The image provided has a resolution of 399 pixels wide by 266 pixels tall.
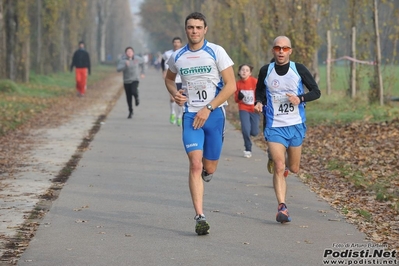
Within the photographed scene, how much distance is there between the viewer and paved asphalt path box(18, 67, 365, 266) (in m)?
7.30

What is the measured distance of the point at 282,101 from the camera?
916 cm

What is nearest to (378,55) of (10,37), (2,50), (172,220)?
(172,220)

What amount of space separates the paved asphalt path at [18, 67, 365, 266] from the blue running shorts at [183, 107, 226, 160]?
75 centimetres

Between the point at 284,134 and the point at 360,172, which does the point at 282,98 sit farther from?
the point at 360,172

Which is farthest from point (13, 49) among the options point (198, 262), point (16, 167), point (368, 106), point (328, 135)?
point (198, 262)

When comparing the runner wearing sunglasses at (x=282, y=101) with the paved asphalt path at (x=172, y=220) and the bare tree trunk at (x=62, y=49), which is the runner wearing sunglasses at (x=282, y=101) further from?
the bare tree trunk at (x=62, y=49)

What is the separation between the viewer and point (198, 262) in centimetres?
701

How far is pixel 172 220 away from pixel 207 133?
3.37 ft

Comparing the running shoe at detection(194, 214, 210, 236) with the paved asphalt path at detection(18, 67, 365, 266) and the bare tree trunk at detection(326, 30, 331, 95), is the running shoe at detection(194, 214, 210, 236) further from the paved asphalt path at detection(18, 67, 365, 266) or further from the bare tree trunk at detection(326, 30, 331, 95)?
the bare tree trunk at detection(326, 30, 331, 95)

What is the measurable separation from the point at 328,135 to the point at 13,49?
18977 millimetres

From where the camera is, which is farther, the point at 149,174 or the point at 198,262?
the point at 149,174

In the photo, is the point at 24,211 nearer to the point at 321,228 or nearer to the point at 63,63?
the point at 321,228

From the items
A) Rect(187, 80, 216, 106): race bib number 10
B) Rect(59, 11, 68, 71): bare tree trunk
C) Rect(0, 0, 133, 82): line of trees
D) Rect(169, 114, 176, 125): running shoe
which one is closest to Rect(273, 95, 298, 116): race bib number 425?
Rect(187, 80, 216, 106): race bib number 10

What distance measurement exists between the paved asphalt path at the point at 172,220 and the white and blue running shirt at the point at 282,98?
0.96 meters
